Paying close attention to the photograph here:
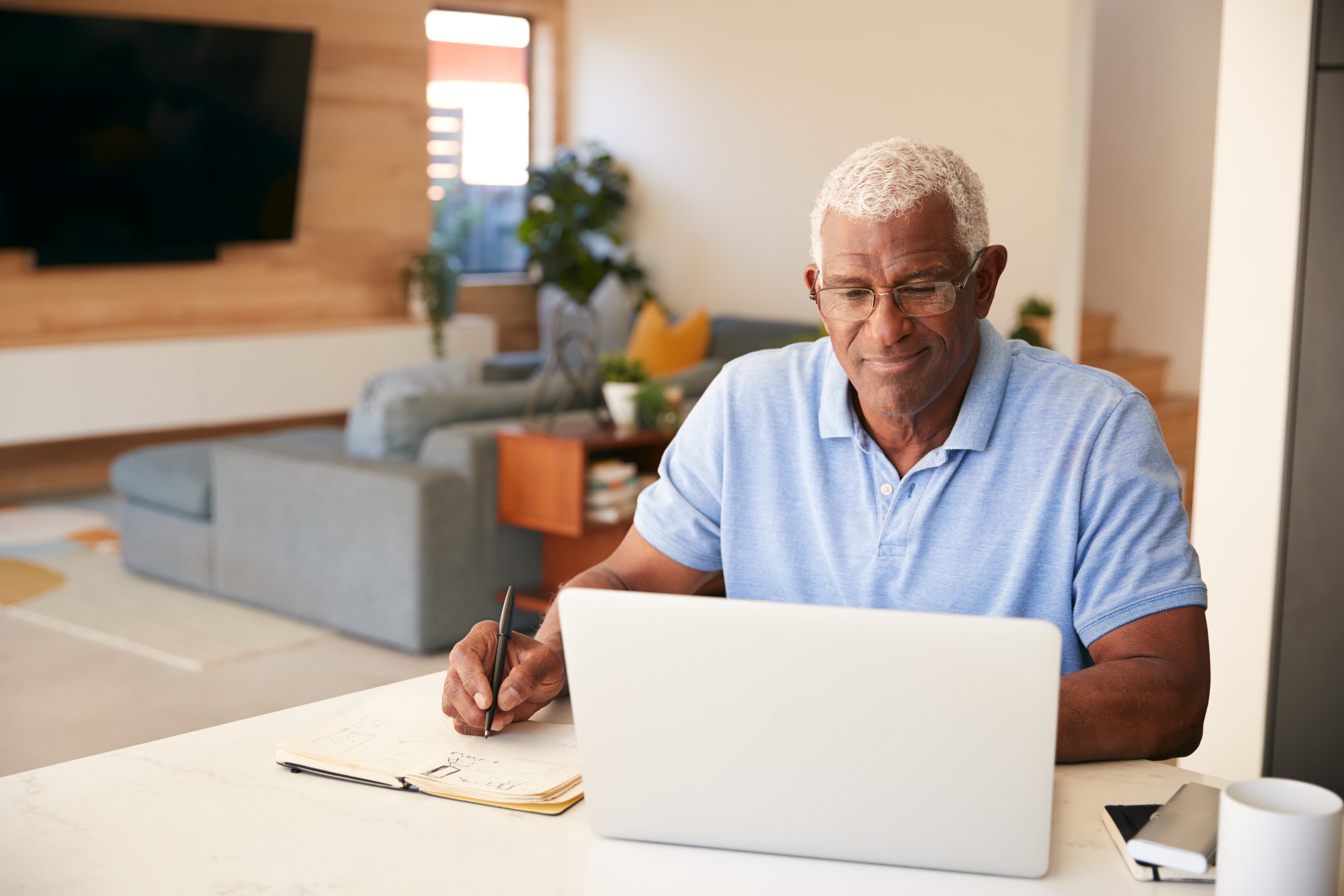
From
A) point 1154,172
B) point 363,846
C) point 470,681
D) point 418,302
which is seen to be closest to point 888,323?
point 470,681

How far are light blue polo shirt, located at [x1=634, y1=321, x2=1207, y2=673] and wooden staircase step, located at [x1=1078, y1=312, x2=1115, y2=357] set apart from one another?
5289mm

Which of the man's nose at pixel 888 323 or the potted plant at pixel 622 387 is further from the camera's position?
the potted plant at pixel 622 387

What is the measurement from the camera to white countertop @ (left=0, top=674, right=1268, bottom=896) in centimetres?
100

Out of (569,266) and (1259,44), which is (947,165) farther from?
(569,266)

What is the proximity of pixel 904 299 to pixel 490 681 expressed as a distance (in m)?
0.57

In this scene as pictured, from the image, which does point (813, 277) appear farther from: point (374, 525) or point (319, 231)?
point (319, 231)

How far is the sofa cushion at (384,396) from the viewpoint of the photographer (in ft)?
12.8

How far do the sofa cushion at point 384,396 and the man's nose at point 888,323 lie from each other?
2695 millimetres

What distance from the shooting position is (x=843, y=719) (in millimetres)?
961

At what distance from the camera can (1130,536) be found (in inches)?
54.0

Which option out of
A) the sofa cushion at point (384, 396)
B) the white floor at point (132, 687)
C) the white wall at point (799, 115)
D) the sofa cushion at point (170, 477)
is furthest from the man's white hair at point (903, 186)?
the white wall at point (799, 115)

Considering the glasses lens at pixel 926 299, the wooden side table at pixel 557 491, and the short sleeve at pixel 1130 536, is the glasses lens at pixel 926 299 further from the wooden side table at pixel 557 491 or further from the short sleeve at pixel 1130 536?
the wooden side table at pixel 557 491

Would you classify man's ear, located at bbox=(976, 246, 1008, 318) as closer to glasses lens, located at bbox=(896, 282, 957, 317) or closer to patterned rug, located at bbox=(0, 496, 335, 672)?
glasses lens, located at bbox=(896, 282, 957, 317)

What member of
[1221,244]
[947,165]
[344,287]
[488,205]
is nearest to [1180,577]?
[947,165]
